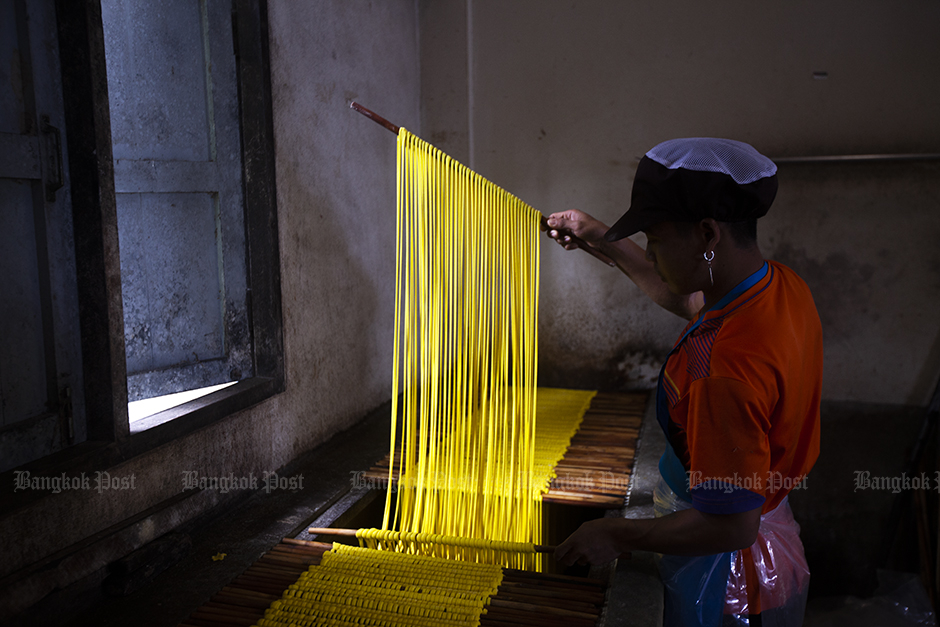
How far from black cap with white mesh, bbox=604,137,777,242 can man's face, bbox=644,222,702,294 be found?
31 mm

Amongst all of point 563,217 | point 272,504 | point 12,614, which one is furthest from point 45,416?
point 563,217

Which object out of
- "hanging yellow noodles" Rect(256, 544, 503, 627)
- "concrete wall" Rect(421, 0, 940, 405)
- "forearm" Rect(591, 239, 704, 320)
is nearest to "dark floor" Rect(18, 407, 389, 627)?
"hanging yellow noodles" Rect(256, 544, 503, 627)

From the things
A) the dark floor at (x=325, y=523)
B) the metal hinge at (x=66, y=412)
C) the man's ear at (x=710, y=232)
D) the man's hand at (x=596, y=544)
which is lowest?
the dark floor at (x=325, y=523)

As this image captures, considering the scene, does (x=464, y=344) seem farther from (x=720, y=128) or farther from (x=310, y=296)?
(x=720, y=128)

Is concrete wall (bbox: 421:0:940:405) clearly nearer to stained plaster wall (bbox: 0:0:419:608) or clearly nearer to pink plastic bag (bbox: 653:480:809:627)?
stained plaster wall (bbox: 0:0:419:608)

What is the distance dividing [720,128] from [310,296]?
8.45 ft

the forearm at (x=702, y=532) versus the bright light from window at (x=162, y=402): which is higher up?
the forearm at (x=702, y=532)

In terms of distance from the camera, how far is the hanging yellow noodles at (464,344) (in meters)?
1.62

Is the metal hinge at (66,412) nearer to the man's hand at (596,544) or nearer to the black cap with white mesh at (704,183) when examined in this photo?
the man's hand at (596,544)

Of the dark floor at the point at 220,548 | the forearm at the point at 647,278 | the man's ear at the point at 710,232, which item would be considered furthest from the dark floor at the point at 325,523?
the man's ear at the point at 710,232

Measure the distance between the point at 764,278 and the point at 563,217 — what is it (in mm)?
926

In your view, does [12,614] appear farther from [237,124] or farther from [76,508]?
[237,124]

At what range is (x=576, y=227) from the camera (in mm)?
2053

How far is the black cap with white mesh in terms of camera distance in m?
1.11
